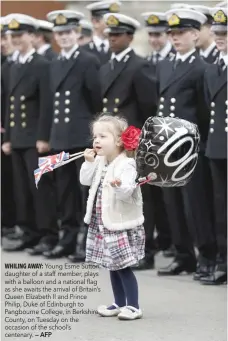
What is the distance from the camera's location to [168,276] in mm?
10992

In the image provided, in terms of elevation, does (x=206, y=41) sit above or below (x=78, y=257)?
above

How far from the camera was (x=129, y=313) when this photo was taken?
29.1 feet

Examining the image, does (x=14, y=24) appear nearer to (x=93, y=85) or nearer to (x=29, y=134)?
(x=29, y=134)

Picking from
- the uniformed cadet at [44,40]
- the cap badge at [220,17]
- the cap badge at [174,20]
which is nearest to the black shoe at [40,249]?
the uniformed cadet at [44,40]

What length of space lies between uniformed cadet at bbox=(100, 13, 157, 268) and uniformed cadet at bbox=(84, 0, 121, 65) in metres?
1.23

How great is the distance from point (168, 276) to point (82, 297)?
165 centimetres

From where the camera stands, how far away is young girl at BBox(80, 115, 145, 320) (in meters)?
8.82

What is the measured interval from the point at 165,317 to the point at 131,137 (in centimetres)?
127

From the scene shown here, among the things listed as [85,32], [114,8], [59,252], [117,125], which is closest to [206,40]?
[114,8]

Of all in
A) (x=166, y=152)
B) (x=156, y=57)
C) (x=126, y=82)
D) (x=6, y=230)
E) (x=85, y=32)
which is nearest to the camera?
(x=166, y=152)

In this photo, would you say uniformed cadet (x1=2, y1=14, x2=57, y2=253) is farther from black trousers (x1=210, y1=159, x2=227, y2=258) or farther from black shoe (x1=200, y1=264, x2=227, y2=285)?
black shoe (x1=200, y1=264, x2=227, y2=285)

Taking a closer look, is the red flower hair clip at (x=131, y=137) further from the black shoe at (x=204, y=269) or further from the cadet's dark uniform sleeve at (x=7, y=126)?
the cadet's dark uniform sleeve at (x=7, y=126)

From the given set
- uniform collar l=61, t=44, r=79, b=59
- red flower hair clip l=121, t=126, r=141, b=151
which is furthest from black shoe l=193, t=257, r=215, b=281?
uniform collar l=61, t=44, r=79, b=59

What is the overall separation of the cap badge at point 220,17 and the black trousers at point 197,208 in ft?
→ 3.66
